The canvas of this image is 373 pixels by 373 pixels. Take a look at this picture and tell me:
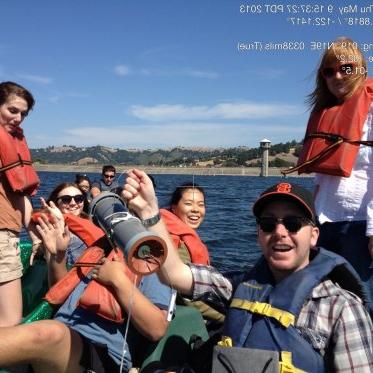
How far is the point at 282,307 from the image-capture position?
244 cm

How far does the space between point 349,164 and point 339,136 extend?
0.84 ft

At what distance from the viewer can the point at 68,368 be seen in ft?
9.57

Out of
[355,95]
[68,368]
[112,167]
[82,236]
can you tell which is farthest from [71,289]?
[112,167]

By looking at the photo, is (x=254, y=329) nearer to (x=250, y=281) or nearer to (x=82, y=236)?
(x=250, y=281)

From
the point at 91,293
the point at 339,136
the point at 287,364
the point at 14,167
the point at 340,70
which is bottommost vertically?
the point at 287,364

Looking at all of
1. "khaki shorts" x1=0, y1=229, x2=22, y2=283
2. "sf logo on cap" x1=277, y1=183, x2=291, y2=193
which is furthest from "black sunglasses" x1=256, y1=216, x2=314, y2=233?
"khaki shorts" x1=0, y1=229, x2=22, y2=283

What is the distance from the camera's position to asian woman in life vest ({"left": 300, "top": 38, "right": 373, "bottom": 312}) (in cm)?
323

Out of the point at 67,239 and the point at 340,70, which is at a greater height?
the point at 340,70

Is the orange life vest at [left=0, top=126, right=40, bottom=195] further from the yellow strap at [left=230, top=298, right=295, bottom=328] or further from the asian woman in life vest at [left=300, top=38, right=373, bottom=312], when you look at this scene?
the asian woman in life vest at [left=300, top=38, right=373, bottom=312]

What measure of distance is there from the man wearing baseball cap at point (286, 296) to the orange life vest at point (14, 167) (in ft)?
5.04

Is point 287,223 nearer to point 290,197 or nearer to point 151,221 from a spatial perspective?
point 290,197

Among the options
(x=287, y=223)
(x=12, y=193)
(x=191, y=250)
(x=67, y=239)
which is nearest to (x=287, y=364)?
(x=287, y=223)

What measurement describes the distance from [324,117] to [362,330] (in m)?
1.75

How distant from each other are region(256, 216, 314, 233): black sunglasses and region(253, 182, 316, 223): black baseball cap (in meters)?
0.05
